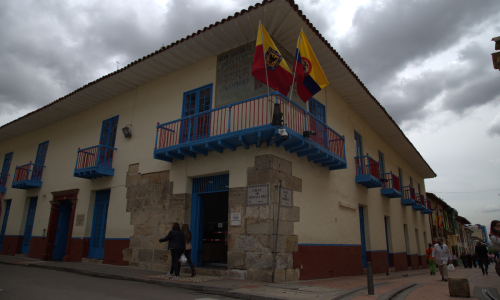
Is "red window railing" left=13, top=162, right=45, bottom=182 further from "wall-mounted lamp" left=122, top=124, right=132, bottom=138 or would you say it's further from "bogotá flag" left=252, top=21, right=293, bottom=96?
"bogotá flag" left=252, top=21, right=293, bottom=96

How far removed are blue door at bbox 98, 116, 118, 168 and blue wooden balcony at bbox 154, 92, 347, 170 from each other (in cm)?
303

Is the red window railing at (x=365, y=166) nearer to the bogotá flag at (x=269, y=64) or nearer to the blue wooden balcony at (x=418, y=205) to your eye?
the bogotá flag at (x=269, y=64)

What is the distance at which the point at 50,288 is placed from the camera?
6.34 metres

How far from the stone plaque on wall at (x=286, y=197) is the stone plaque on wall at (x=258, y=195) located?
457 mm

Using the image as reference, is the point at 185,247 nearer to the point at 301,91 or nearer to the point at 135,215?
the point at 135,215

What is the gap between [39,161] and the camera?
15938 millimetres

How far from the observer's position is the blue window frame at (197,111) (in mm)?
9562

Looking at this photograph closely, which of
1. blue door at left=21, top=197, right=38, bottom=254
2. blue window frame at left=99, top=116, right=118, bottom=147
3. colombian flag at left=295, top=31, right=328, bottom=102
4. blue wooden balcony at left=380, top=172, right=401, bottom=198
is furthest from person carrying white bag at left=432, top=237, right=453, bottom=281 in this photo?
blue door at left=21, top=197, right=38, bottom=254

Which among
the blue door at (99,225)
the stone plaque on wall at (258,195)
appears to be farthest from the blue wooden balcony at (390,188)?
the blue door at (99,225)

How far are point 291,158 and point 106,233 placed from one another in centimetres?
723

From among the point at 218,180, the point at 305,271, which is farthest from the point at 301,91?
the point at 305,271

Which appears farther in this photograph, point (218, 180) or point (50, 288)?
point (218, 180)

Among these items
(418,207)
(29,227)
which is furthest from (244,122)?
(418,207)

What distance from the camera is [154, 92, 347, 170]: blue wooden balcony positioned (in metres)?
8.14
